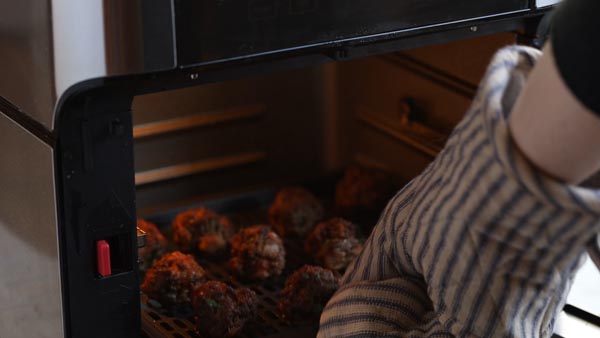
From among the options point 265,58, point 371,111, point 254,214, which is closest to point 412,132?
point 371,111

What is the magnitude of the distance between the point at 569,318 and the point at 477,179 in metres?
0.53

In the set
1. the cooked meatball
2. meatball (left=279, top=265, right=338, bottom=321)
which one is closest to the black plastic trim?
meatball (left=279, top=265, right=338, bottom=321)

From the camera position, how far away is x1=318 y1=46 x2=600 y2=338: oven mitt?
34.5 inches

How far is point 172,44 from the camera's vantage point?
3.34 feet

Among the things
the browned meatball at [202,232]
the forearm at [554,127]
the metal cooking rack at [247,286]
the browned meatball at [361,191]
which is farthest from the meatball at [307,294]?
the forearm at [554,127]

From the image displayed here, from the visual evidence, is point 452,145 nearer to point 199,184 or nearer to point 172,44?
point 172,44

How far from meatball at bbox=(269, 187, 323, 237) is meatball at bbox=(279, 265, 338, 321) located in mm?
265

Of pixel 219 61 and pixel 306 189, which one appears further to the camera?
pixel 306 189

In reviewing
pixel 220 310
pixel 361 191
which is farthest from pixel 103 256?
pixel 361 191

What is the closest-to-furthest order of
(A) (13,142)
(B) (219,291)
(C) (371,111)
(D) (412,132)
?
1. (A) (13,142)
2. (B) (219,291)
3. (D) (412,132)
4. (C) (371,111)

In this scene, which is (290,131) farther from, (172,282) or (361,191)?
(172,282)

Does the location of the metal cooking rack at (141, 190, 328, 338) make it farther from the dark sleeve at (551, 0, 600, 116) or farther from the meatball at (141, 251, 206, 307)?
the dark sleeve at (551, 0, 600, 116)

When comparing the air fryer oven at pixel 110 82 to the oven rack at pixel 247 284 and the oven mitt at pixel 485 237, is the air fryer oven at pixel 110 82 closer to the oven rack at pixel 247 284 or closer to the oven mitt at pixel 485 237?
the oven rack at pixel 247 284

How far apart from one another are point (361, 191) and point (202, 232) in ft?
0.88
